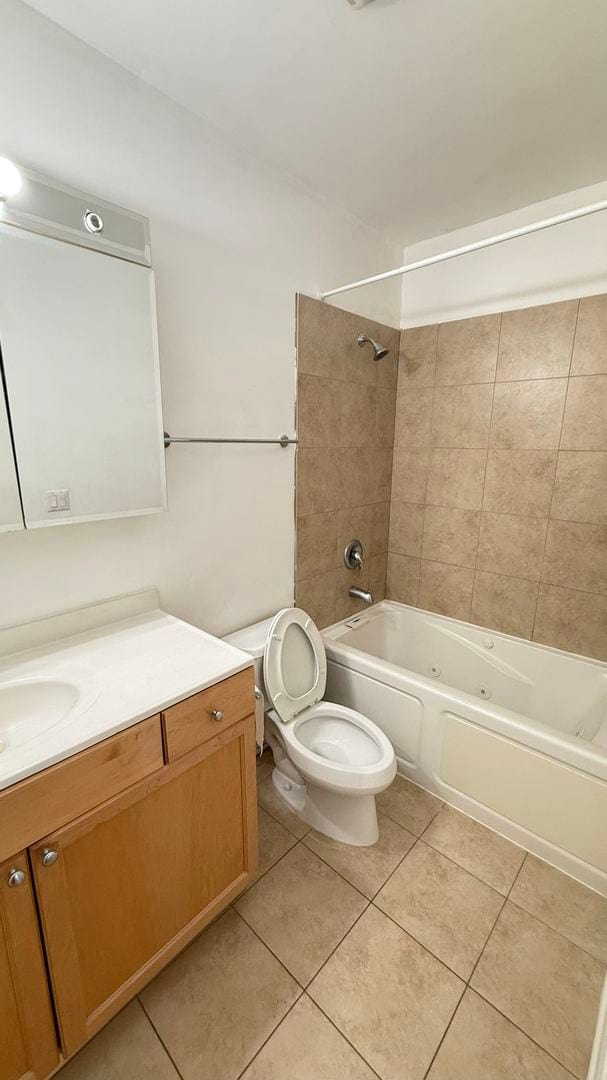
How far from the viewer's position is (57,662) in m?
1.16

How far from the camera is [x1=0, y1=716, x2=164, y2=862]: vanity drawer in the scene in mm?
776

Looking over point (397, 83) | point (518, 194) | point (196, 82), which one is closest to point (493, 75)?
point (397, 83)

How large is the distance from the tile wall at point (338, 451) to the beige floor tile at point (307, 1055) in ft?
4.51

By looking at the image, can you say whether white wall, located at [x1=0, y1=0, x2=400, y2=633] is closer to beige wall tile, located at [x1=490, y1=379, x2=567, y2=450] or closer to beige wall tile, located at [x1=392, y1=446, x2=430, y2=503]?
beige wall tile, located at [x1=392, y1=446, x2=430, y2=503]

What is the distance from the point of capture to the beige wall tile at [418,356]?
230 centimetres

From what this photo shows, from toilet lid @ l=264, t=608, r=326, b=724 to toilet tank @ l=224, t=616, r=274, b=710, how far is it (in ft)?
0.11

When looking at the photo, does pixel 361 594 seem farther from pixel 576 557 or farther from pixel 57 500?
pixel 57 500

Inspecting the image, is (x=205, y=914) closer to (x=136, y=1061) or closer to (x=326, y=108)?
(x=136, y=1061)

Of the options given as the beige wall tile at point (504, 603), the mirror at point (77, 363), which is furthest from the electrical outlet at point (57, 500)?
the beige wall tile at point (504, 603)

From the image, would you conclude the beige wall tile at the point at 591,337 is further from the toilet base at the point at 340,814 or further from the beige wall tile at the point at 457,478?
the toilet base at the point at 340,814

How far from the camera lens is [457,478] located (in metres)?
2.30

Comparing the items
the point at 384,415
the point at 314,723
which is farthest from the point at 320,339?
the point at 314,723

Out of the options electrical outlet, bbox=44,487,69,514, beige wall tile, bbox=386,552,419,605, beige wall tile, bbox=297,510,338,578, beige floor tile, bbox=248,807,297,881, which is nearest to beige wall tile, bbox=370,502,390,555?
beige wall tile, bbox=386,552,419,605

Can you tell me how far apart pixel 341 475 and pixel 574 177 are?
152 centimetres
